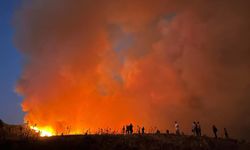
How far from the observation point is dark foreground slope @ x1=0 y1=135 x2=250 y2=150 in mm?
51969

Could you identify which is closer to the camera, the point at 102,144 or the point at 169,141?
the point at 102,144

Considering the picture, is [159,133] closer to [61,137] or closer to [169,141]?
[169,141]

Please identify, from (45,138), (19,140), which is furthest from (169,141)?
(19,140)

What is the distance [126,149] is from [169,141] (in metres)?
10.8

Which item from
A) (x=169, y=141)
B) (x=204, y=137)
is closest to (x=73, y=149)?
(x=169, y=141)

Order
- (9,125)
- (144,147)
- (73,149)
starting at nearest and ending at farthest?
(73,149) < (144,147) < (9,125)

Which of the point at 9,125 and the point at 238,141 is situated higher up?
the point at 9,125

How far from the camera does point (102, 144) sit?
53938mm

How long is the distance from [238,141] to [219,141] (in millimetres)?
6883

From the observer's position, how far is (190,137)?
61.6 metres

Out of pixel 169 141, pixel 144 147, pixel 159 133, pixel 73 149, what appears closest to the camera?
pixel 73 149

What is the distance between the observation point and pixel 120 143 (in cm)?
5481

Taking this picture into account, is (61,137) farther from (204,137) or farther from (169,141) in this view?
(204,137)

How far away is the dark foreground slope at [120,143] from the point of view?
52.0m
